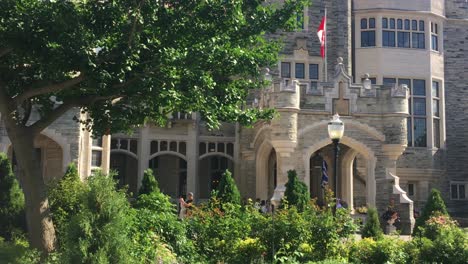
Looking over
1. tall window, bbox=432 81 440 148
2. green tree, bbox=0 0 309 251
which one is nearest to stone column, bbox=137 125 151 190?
green tree, bbox=0 0 309 251

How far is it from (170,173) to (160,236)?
55.0ft

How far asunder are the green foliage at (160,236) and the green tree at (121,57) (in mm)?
1740

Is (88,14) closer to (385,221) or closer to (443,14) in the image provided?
(385,221)

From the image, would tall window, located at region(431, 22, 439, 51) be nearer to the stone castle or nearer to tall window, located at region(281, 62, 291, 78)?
the stone castle

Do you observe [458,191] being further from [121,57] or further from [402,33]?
[121,57]

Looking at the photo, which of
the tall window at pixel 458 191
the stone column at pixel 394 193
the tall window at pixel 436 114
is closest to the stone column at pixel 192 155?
the stone column at pixel 394 193

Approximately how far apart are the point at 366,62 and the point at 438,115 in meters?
4.12

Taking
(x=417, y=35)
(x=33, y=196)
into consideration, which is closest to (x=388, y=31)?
(x=417, y=35)

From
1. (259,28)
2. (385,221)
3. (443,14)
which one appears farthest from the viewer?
(443,14)

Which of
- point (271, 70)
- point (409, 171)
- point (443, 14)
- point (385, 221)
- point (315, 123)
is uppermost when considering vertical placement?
point (443, 14)

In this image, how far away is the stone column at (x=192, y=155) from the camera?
25.4 metres

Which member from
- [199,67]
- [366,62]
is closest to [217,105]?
[199,67]

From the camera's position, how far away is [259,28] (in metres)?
12.7

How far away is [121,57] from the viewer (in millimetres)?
11094
